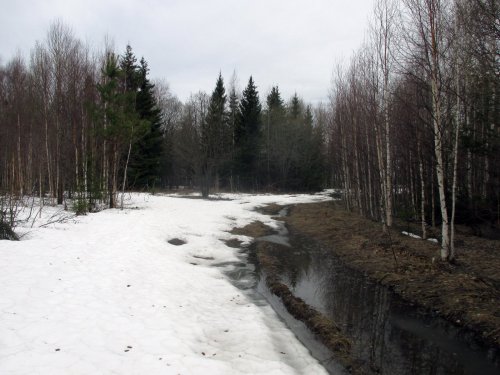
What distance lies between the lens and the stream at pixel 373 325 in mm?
5516

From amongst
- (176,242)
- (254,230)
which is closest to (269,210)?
(254,230)

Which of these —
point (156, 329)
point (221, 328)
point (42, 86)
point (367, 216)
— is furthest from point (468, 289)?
point (42, 86)

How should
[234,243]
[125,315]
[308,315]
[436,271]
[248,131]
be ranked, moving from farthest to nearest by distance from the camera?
[248,131], [234,243], [436,271], [308,315], [125,315]

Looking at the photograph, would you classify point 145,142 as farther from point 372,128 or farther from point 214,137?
point 372,128

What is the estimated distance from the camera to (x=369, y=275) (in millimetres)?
10055

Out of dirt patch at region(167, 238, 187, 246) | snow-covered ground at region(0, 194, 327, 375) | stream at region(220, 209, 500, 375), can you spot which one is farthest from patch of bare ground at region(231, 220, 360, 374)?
dirt patch at region(167, 238, 187, 246)

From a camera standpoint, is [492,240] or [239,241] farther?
[239,241]

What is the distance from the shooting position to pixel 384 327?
271 inches

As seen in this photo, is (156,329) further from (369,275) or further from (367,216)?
(367,216)

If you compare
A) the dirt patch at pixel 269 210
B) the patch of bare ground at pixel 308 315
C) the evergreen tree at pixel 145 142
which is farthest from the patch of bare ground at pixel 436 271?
the evergreen tree at pixel 145 142

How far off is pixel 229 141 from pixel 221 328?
38615 mm

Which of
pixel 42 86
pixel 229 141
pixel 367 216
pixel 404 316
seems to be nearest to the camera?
pixel 404 316

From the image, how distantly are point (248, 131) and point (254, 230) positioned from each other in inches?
1193

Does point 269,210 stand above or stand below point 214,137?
below
